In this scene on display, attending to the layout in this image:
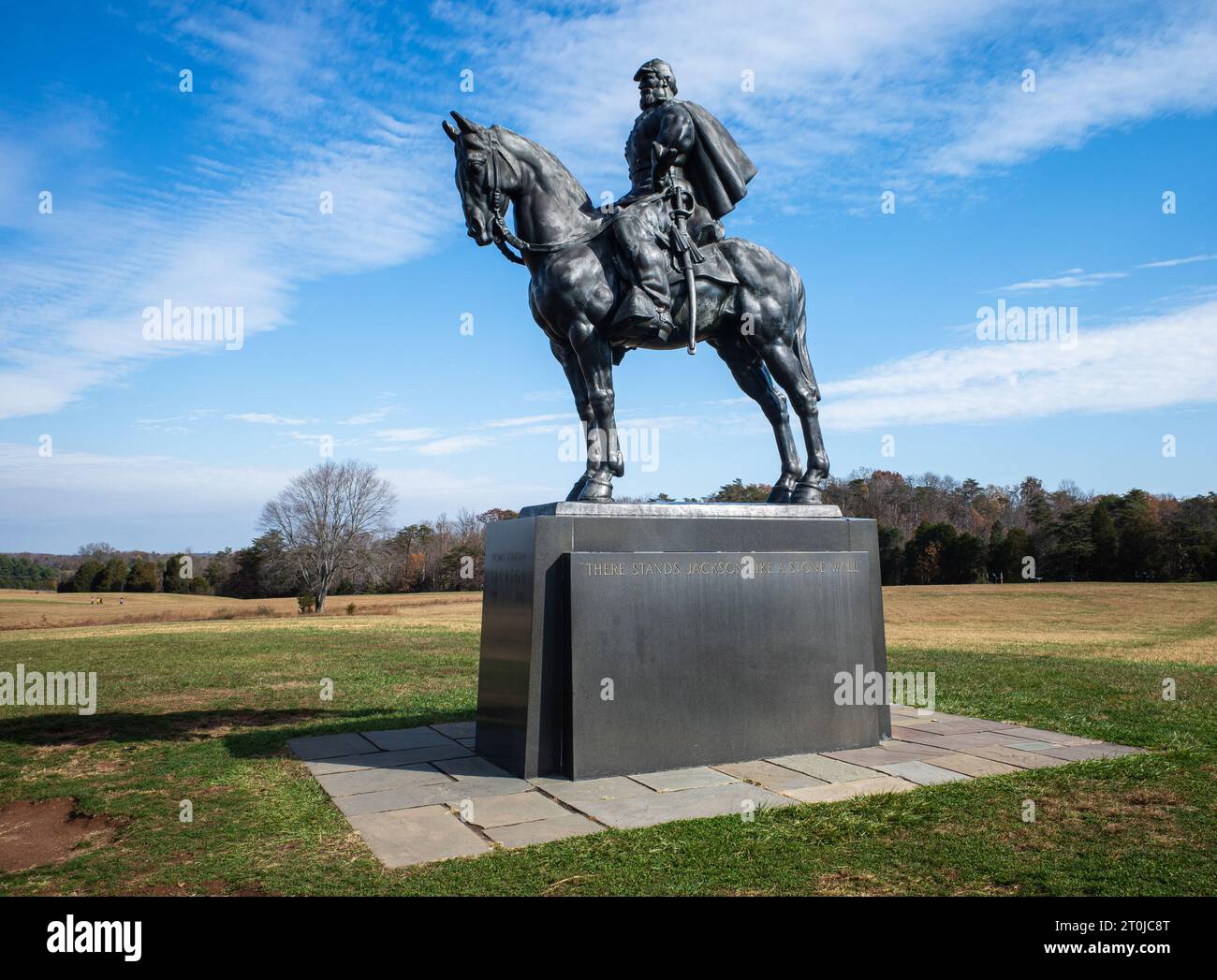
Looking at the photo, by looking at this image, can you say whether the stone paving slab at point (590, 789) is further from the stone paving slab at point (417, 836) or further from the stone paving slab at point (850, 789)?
the stone paving slab at point (850, 789)

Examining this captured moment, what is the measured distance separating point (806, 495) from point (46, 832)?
19.3 feet

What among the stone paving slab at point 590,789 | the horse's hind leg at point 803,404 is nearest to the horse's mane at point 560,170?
the horse's hind leg at point 803,404

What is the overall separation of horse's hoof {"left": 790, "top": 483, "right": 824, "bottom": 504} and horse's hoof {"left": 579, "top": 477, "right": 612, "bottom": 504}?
5.93 feet

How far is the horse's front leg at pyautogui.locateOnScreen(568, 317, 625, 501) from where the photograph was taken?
21.5 feet

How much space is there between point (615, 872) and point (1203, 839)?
3.03 metres

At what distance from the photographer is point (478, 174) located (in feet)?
A: 20.9

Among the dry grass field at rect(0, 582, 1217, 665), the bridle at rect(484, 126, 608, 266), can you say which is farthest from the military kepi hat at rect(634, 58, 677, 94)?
the dry grass field at rect(0, 582, 1217, 665)

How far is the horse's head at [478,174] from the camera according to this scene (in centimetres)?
635

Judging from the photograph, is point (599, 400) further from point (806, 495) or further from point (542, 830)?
point (542, 830)

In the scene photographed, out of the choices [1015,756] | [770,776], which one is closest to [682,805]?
[770,776]

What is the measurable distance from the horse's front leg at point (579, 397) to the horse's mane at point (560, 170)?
3.91 feet

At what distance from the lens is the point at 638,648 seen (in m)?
5.95
